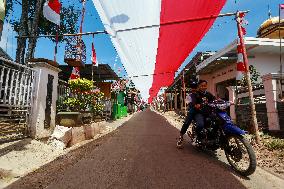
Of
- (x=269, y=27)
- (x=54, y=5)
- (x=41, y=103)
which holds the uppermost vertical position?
(x=269, y=27)

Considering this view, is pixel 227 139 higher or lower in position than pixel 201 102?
lower

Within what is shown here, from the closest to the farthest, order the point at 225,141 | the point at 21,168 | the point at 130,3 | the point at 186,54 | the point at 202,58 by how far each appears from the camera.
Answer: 1. the point at 21,168
2. the point at 225,141
3. the point at 130,3
4. the point at 186,54
5. the point at 202,58

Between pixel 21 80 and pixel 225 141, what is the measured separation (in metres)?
5.03

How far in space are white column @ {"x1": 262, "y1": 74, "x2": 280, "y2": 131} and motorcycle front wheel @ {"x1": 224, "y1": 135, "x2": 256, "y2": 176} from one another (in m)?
5.02

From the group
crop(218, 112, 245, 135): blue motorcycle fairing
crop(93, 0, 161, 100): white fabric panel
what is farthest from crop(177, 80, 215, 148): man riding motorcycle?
crop(93, 0, 161, 100): white fabric panel

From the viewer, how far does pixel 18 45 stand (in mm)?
19750

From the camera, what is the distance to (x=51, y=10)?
9109 millimetres

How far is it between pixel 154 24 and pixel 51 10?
3818 millimetres

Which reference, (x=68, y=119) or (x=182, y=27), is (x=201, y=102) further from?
(x=68, y=119)

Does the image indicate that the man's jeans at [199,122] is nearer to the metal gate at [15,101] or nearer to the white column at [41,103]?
the white column at [41,103]

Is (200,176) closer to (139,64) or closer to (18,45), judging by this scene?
(139,64)

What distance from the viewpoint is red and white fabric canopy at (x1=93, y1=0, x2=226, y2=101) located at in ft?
23.7

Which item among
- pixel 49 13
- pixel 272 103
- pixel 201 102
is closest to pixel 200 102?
pixel 201 102

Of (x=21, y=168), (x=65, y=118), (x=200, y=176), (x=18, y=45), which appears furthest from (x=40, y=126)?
(x=18, y=45)
